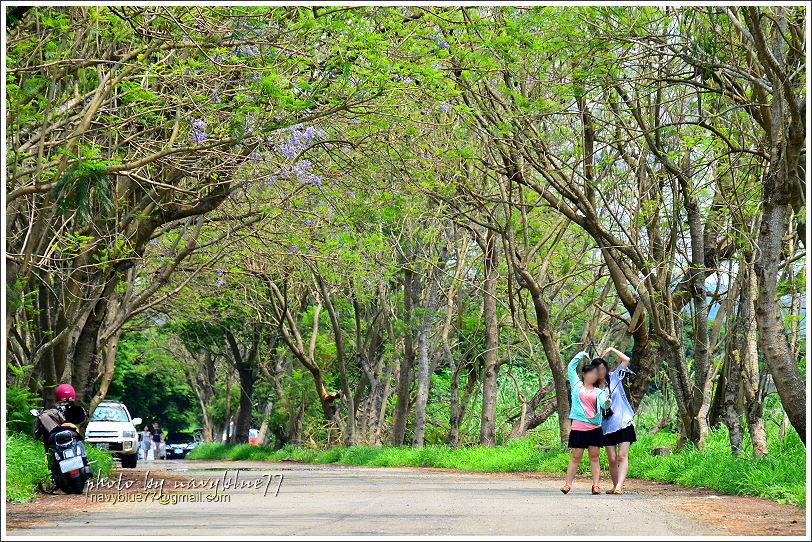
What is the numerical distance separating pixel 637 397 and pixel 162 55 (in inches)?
439

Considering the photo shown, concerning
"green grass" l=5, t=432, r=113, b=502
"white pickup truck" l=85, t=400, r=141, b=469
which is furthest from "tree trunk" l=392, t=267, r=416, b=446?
"green grass" l=5, t=432, r=113, b=502

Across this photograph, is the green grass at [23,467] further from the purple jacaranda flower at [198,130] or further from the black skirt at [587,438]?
the black skirt at [587,438]

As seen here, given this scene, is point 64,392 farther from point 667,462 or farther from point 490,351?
point 490,351

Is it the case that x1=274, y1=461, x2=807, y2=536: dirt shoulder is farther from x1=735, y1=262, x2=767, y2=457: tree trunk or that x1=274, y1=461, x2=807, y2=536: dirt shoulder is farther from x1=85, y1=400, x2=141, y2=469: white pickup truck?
x1=85, y1=400, x2=141, y2=469: white pickup truck

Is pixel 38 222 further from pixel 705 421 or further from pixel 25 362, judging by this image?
pixel 705 421

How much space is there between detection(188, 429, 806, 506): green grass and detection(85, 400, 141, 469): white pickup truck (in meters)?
5.46

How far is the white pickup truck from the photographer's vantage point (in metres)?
28.5

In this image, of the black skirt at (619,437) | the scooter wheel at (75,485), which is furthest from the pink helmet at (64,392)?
the black skirt at (619,437)

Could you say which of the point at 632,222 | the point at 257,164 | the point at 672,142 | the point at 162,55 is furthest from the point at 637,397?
the point at 162,55

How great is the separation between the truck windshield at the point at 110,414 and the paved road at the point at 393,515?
1790 centimetres

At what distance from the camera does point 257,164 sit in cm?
1688

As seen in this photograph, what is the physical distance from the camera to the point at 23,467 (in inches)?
529

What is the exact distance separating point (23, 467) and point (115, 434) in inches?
626

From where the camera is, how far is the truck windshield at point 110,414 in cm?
3072
